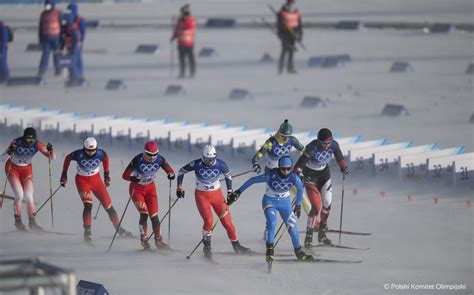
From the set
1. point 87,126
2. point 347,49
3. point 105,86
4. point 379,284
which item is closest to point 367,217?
point 379,284

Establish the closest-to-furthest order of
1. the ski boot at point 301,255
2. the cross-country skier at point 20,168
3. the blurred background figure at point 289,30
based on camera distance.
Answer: the ski boot at point 301,255, the cross-country skier at point 20,168, the blurred background figure at point 289,30

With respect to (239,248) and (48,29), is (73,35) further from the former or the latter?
(239,248)

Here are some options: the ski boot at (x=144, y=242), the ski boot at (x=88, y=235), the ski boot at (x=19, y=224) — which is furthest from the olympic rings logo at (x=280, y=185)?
the ski boot at (x=19, y=224)

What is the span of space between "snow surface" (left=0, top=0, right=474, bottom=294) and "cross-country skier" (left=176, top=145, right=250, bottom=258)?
304mm

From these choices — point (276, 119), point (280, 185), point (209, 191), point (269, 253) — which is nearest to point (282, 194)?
point (280, 185)

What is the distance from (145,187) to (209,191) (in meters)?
0.96

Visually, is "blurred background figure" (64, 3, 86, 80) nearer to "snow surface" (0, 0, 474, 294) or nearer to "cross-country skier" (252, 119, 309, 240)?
"snow surface" (0, 0, 474, 294)

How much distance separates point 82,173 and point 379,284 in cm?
474

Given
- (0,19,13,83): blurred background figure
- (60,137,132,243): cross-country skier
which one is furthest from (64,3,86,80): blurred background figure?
(60,137,132,243): cross-country skier

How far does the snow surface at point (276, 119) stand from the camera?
47.4 ft

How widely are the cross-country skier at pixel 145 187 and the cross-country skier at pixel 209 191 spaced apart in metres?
0.48

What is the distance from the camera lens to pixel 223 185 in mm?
19969

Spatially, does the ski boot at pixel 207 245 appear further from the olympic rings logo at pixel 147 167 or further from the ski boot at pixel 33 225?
the ski boot at pixel 33 225

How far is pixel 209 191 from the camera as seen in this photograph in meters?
15.2
